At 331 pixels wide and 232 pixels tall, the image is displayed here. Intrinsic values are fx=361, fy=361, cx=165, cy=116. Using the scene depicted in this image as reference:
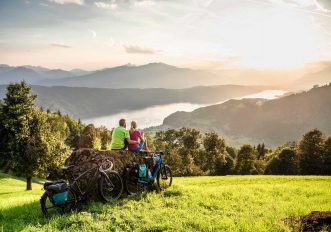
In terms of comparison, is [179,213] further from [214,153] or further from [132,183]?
[214,153]

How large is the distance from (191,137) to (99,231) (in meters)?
89.6

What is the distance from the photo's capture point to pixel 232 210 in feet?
49.9

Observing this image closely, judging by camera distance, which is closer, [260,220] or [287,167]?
[260,220]

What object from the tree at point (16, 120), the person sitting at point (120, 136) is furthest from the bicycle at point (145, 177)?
the tree at point (16, 120)

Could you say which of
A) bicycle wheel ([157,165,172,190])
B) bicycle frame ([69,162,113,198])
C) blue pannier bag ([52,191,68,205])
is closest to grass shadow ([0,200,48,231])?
blue pannier bag ([52,191,68,205])

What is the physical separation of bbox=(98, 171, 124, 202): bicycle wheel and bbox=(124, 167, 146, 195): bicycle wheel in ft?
1.28

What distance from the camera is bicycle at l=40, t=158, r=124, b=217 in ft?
47.4

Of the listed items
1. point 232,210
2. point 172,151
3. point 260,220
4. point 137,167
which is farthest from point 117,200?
point 172,151

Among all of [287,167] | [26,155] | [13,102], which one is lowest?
[287,167]

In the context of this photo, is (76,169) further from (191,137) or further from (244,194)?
(191,137)

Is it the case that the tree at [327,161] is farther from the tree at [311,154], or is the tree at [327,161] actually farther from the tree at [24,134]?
the tree at [24,134]

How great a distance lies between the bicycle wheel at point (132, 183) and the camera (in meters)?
17.2

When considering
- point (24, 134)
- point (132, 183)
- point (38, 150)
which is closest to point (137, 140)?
point (132, 183)

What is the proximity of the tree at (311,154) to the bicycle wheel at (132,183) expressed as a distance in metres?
69.6
